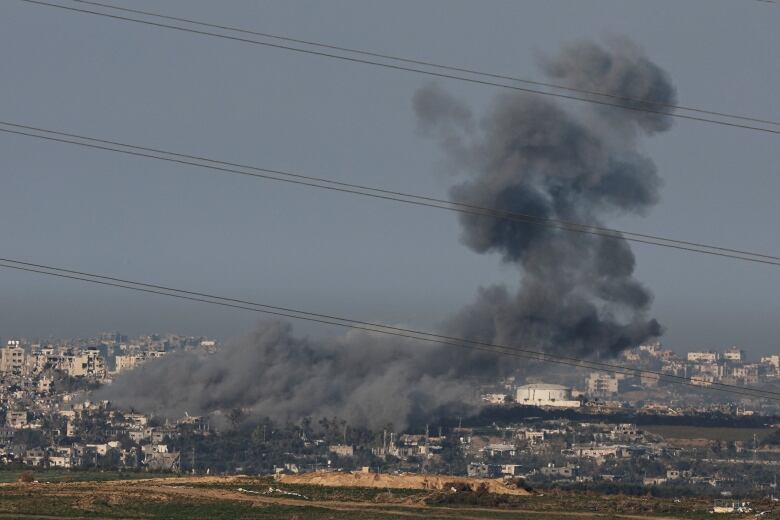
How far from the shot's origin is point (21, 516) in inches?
3627

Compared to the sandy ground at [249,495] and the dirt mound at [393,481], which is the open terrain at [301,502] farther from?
the dirt mound at [393,481]

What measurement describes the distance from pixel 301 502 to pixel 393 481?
17.8 meters

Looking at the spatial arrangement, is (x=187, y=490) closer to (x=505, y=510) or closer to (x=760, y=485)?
(x=505, y=510)

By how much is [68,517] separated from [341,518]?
15543 mm

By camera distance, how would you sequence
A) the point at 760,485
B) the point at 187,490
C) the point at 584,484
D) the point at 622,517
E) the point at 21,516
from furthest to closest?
the point at 760,485 → the point at 584,484 → the point at 187,490 → the point at 622,517 → the point at 21,516

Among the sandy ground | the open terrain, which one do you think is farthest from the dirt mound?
the open terrain

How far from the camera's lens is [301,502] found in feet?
345

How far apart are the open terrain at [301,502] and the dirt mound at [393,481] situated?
0.96ft

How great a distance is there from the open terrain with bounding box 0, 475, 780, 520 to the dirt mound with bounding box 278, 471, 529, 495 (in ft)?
0.96

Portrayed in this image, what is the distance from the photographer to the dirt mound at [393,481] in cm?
11894

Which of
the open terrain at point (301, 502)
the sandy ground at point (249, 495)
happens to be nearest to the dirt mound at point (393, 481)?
the sandy ground at point (249, 495)

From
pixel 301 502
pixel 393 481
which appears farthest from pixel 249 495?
pixel 393 481

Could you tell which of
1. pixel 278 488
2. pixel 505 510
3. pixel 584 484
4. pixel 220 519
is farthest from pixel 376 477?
pixel 584 484

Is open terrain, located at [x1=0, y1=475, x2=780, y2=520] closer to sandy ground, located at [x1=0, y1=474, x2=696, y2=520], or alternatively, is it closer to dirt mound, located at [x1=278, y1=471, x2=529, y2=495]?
sandy ground, located at [x1=0, y1=474, x2=696, y2=520]
